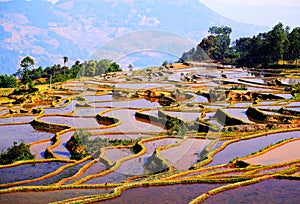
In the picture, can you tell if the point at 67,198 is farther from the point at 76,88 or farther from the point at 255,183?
the point at 76,88

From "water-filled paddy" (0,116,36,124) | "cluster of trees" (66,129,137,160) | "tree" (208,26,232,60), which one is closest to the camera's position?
"cluster of trees" (66,129,137,160)

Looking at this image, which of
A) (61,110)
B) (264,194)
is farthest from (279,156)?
(61,110)

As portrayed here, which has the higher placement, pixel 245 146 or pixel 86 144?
pixel 86 144

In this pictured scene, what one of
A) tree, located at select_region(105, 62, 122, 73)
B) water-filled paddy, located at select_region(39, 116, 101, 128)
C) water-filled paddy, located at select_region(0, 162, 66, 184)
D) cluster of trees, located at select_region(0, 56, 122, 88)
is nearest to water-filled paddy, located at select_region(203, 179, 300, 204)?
water-filled paddy, located at select_region(0, 162, 66, 184)

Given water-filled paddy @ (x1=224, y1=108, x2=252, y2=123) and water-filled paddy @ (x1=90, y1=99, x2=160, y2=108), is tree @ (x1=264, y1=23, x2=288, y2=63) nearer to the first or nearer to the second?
water-filled paddy @ (x1=90, y1=99, x2=160, y2=108)

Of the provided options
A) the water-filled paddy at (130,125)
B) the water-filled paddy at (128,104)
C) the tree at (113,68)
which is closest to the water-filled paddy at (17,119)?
the water-filled paddy at (130,125)

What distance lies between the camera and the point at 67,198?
469 inches

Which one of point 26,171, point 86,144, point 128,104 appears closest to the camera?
point 26,171

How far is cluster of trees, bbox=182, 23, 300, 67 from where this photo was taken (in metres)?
64.1

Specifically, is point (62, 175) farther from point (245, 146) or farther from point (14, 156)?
point (245, 146)

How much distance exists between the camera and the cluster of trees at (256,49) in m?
64.1

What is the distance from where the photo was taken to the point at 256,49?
74.0 metres

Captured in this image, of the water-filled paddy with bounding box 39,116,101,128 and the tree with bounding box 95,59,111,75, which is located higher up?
the tree with bounding box 95,59,111,75

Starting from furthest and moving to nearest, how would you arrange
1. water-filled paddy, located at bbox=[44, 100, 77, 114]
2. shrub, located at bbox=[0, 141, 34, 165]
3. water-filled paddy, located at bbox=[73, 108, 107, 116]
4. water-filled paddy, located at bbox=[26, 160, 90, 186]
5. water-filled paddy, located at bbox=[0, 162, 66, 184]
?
water-filled paddy, located at bbox=[44, 100, 77, 114] → water-filled paddy, located at bbox=[73, 108, 107, 116] → shrub, located at bbox=[0, 141, 34, 165] → water-filled paddy, located at bbox=[0, 162, 66, 184] → water-filled paddy, located at bbox=[26, 160, 90, 186]
